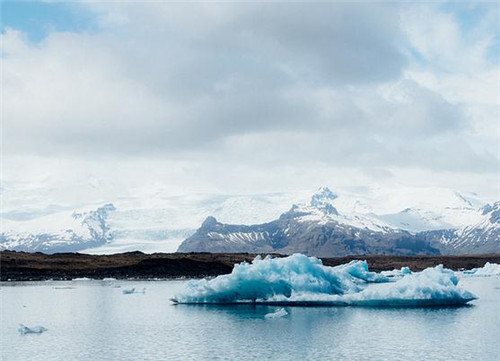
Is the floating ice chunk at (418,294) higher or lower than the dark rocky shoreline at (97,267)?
lower

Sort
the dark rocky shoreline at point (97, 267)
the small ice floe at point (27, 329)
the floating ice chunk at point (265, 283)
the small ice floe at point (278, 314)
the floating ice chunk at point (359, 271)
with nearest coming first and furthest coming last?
the small ice floe at point (27, 329) < the small ice floe at point (278, 314) < the floating ice chunk at point (265, 283) < the floating ice chunk at point (359, 271) < the dark rocky shoreline at point (97, 267)

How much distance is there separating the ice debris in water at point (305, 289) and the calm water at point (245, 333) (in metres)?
0.90

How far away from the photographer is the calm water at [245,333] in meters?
25.5

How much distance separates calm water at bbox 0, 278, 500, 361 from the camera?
25.5 metres

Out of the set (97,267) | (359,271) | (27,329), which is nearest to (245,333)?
(27,329)

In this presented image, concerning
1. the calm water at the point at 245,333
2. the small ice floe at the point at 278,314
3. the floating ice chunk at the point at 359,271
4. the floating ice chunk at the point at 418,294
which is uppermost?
the floating ice chunk at the point at 359,271

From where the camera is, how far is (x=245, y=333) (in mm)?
30375

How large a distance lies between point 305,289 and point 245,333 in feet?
38.3

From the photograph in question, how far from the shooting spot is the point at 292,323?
3353 centimetres

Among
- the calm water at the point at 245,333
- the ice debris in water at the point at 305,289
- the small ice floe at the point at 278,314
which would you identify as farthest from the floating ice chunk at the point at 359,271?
the small ice floe at the point at 278,314

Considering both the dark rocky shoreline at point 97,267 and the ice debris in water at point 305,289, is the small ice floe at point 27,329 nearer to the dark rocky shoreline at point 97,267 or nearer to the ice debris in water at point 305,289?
the ice debris in water at point 305,289

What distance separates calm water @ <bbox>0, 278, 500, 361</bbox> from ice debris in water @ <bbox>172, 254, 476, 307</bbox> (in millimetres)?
896

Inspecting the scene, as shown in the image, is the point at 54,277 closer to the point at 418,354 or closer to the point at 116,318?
the point at 116,318

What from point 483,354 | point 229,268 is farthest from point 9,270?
point 483,354
